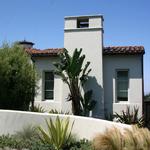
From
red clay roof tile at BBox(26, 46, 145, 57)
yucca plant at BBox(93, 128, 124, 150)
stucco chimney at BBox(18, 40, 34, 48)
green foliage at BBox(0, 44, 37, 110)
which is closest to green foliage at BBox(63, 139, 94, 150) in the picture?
yucca plant at BBox(93, 128, 124, 150)

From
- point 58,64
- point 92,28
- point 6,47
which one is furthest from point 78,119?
point 92,28

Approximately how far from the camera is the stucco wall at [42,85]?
2105 cm

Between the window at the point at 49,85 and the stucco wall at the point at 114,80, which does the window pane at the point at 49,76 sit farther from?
the stucco wall at the point at 114,80

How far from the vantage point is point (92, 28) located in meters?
20.6

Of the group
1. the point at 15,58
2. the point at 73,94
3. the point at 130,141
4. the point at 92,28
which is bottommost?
the point at 130,141

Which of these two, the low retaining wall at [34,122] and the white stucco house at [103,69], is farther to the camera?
the white stucco house at [103,69]

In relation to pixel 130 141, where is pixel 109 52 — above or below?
above

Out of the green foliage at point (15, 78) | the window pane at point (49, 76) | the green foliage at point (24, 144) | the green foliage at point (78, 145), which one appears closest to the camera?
the green foliage at point (78, 145)

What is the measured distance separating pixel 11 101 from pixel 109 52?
235 inches

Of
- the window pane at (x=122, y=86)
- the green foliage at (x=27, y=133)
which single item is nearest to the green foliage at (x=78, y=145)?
the green foliage at (x=27, y=133)

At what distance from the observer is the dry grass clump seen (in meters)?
7.69

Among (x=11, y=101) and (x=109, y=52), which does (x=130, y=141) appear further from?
(x=109, y=52)

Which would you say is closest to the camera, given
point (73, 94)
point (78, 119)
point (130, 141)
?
point (130, 141)

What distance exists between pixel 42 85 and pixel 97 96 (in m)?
3.09
